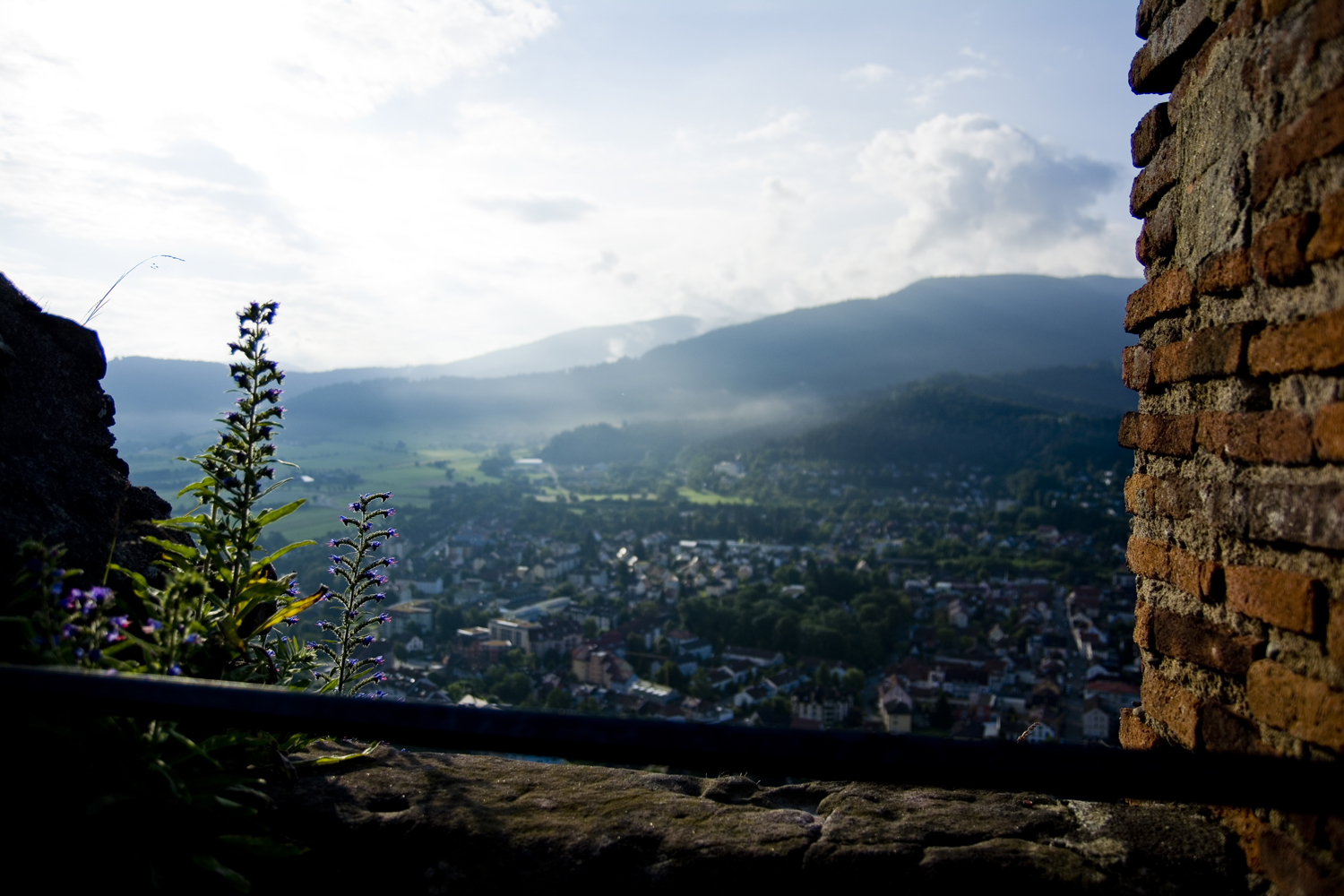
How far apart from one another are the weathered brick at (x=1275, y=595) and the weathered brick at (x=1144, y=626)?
34 centimetres

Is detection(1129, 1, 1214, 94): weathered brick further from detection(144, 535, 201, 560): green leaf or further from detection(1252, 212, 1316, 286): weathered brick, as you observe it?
detection(144, 535, 201, 560): green leaf

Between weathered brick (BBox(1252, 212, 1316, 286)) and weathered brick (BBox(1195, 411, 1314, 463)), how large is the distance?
0.29m

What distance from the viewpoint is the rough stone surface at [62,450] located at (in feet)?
7.29

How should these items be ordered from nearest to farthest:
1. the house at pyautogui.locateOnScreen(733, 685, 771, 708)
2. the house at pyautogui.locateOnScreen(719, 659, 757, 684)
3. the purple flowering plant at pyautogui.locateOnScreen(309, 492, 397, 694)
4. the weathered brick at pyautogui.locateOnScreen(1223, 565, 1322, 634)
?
the weathered brick at pyautogui.locateOnScreen(1223, 565, 1322, 634), the purple flowering plant at pyautogui.locateOnScreen(309, 492, 397, 694), the house at pyautogui.locateOnScreen(733, 685, 771, 708), the house at pyautogui.locateOnScreen(719, 659, 757, 684)

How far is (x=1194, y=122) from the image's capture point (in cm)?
204

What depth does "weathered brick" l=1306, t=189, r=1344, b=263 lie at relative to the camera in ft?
4.62

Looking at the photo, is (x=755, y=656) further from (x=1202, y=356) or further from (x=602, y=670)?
(x=1202, y=356)

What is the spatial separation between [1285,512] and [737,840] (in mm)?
1422

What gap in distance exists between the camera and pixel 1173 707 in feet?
6.45

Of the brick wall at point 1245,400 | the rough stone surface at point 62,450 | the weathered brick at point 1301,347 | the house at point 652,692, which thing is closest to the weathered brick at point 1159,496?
the brick wall at point 1245,400

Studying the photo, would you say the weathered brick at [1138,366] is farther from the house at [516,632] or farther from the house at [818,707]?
the house at [516,632]

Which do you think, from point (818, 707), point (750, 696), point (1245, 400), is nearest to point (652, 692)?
point (750, 696)

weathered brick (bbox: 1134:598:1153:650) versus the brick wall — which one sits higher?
the brick wall

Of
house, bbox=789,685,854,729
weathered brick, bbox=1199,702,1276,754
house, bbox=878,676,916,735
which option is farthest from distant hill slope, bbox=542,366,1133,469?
weathered brick, bbox=1199,702,1276,754
